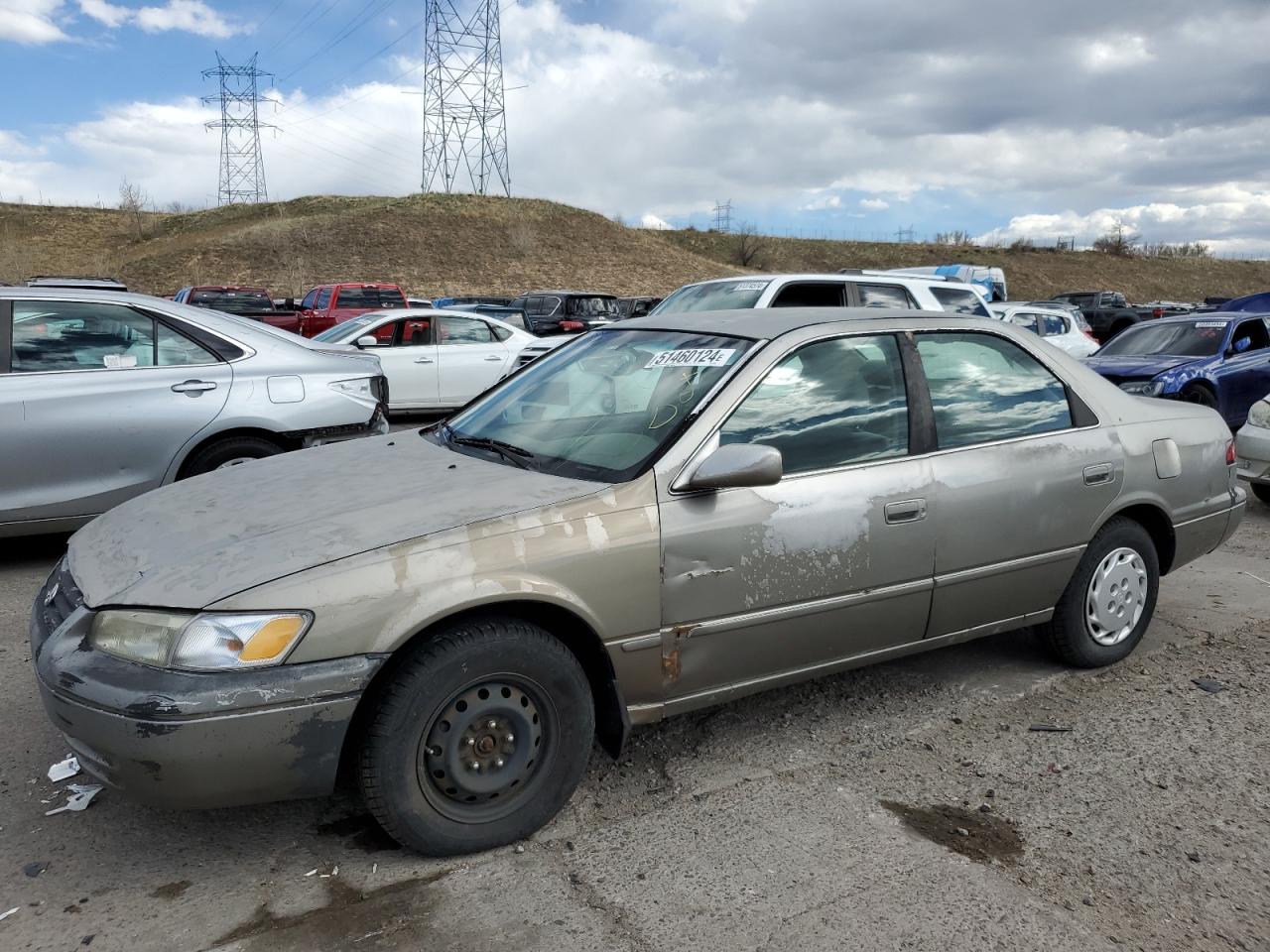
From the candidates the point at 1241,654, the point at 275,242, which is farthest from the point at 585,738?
the point at 275,242

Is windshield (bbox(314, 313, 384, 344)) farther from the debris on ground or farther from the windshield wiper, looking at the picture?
the debris on ground

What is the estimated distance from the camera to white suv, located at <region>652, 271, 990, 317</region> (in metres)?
8.62

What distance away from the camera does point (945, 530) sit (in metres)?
3.59

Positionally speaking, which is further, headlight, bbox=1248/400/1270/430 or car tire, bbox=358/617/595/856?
headlight, bbox=1248/400/1270/430

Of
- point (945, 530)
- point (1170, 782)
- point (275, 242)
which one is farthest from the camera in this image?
point (275, 242)

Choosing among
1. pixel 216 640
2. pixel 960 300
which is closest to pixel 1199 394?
pixel 960 300

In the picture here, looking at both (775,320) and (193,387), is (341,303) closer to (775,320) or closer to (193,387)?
(193,387)

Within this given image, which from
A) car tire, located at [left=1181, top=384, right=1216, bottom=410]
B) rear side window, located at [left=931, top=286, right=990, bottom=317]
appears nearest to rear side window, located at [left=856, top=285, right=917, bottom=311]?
rear side window, located at [left=931, top=286, right=990, bottom=317]

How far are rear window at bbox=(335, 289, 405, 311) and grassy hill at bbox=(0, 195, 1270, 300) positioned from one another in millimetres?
24601

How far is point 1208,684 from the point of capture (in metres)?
4.21

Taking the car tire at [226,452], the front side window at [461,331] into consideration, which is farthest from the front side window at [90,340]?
the front side window at [461,331]

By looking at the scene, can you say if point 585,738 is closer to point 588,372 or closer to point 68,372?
point 588,372

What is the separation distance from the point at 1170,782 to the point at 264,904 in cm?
291

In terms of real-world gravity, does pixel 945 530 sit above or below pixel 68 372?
below
